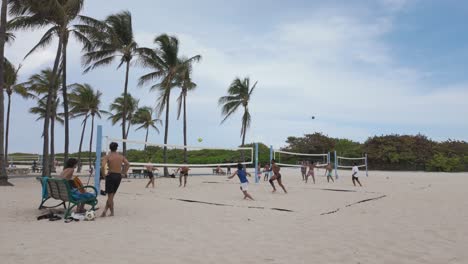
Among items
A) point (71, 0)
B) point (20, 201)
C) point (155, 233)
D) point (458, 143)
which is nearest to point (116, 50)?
point (71, 0)

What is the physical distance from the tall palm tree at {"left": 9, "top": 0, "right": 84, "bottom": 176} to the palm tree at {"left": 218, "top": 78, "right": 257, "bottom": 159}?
17058mm

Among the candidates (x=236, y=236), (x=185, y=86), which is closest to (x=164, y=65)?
(x=185, y=86)

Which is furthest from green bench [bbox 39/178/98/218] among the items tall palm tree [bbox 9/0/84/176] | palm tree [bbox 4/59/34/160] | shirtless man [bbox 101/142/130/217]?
palm tree [bbox 4/59/34/160]

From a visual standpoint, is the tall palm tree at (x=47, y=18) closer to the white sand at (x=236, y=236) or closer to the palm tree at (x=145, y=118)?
the white sand at (x=236, y=236)

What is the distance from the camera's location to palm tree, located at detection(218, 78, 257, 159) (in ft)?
112

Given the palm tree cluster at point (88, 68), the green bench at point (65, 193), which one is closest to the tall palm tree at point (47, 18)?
the palm tree cluster at point (88, 68)

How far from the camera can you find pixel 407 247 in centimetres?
503

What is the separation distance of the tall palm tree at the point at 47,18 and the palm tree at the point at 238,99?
17058 millimetres

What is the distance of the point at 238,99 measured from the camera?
113 feet

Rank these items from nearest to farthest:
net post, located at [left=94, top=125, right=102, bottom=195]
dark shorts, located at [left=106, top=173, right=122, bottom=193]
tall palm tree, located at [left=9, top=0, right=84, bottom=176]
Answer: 1. dark shorts, located at [left=106, top=173, right=122, bottom=193]
2. net post, located at [left=94, top=125, right=102, bottom=195]
3. tall palm tree, located at [left=9, top=0, right=84, bottom=176]

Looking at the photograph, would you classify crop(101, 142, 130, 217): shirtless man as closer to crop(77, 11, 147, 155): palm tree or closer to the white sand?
the white sand

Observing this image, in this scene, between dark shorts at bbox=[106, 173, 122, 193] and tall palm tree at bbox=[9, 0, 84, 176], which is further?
tall palm tree at bbox=[9, 0, 84, 176]

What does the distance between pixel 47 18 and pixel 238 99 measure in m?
19.2

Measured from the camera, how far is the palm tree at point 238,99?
34.2 metres
